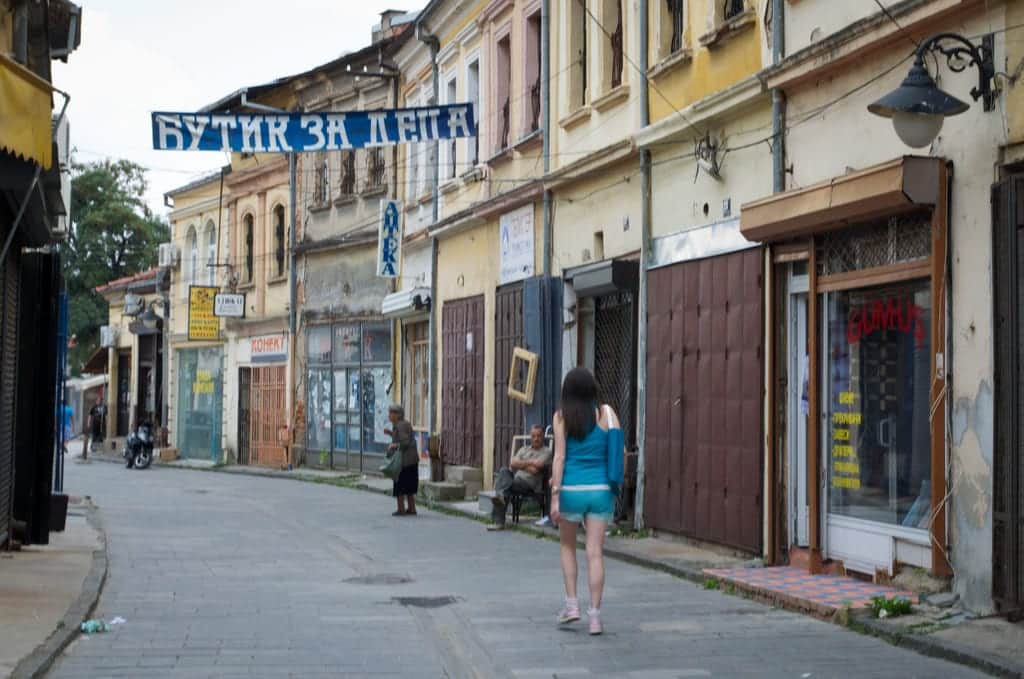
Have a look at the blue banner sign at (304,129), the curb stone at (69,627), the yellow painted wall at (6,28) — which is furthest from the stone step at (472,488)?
the yellow painted wall at (6,28)

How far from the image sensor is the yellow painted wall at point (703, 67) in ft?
46.1

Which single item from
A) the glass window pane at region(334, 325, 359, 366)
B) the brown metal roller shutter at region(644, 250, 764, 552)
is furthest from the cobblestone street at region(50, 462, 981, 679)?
the glass window pane at region(334, 325, 359, 366)

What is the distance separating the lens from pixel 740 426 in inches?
547

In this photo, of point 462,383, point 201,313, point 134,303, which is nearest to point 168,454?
point 201,313

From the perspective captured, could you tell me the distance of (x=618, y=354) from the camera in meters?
17.9

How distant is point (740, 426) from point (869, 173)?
145 inches

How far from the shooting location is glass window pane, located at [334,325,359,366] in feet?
107

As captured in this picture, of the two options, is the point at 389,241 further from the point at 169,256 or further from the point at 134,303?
the point at 134,303

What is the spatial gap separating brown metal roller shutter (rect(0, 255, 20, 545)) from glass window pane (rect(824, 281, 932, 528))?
25.6ft

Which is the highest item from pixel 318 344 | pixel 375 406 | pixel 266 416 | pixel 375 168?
pixel 375 168

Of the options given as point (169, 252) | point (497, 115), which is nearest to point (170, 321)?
point (169, 252)

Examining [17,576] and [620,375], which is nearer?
[17,576]

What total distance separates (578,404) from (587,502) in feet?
2.23

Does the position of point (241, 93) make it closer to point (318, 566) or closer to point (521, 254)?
point (521, 254)
